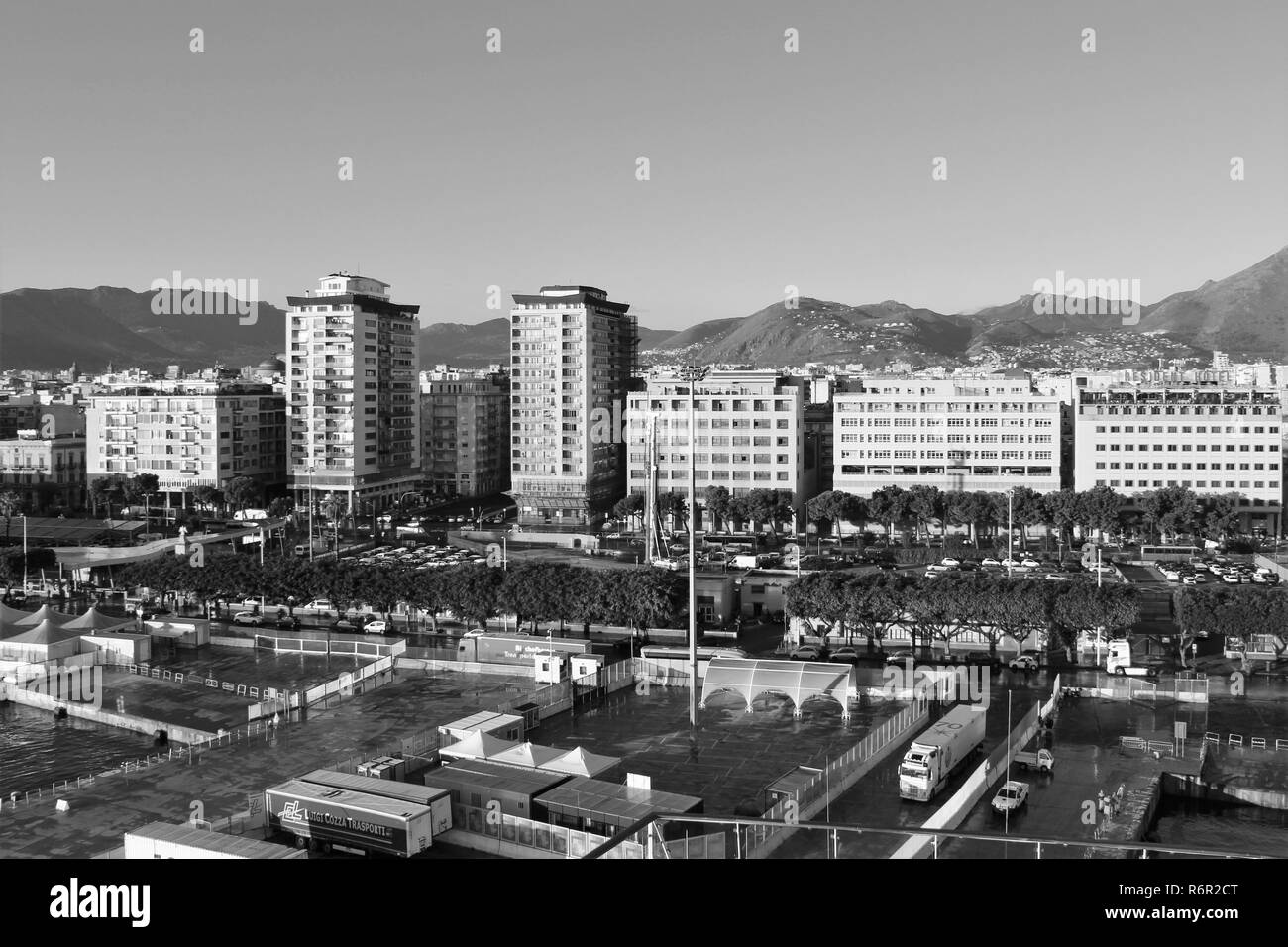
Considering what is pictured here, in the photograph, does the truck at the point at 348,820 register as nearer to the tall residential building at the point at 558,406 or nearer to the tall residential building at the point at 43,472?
the tall residential building at the point at 558,406

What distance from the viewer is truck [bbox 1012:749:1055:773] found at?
16891 mm

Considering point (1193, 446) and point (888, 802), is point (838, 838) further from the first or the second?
point (1193, 446)

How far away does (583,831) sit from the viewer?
13.4 meters

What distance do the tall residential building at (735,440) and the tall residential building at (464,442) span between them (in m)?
14.4

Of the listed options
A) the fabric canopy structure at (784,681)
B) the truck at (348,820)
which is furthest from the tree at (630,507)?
the truck at (348,820)

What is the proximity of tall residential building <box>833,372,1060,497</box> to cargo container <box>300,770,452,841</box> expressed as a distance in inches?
1391

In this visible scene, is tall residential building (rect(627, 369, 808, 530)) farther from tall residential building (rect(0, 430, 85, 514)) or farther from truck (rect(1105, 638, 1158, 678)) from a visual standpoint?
tall residential building (rect(0, 430, 85, 514))

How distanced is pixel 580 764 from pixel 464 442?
47.3 meters

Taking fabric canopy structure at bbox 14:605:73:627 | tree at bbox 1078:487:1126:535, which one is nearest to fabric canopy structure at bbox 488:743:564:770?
fabric canopy structure at bbox 14:605:73:627

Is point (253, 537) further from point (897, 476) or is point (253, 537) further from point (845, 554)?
point (897, 476)

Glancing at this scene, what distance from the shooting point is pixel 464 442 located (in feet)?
202
